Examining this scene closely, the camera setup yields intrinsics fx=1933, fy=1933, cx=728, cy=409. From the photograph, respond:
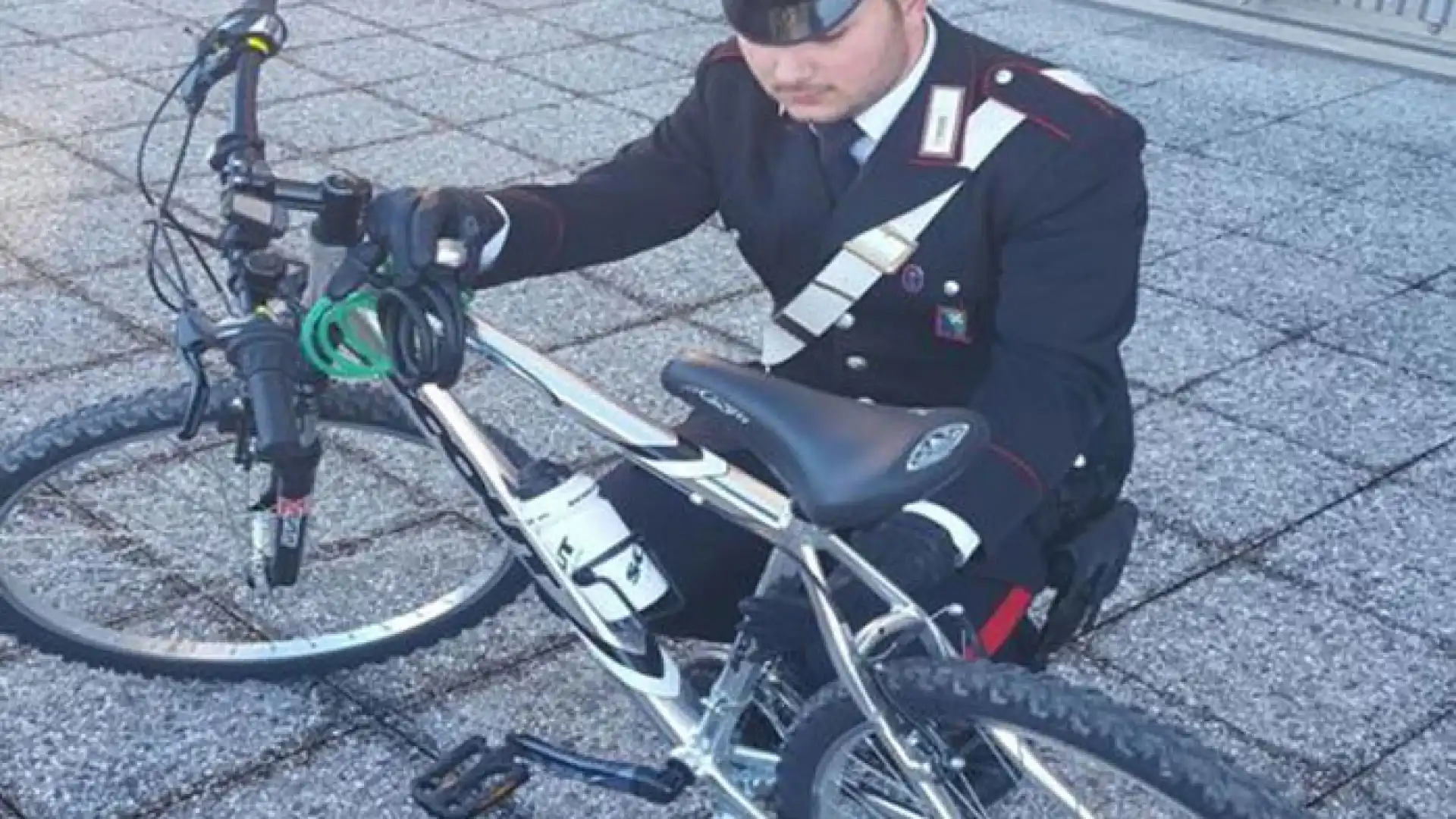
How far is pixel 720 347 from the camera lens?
530cm

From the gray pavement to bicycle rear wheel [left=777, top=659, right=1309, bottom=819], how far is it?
29.2 inches

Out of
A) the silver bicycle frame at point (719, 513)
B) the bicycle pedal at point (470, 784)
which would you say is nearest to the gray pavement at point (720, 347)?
the bicycle pedal at point (470, 784)

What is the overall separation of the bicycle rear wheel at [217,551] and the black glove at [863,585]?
75 centimetres

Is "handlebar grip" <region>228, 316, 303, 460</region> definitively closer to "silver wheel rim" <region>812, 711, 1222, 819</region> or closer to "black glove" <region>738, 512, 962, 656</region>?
"black glove" <region>738, 512, 962, 656</region>

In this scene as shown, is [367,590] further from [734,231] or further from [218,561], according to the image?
[734,231]

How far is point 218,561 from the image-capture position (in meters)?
4.12

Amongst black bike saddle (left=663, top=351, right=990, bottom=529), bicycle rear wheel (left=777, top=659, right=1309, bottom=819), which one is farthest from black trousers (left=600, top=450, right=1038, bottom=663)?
black bike saddle (left=663, top=351, right=990, bottom=529)

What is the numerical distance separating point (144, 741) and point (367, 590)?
626 mm

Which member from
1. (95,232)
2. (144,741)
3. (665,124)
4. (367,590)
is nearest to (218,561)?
(367,590)

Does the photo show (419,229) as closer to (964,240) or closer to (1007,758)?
Answer: (964,240)

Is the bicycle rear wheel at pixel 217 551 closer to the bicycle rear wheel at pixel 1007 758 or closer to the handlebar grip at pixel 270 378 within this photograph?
the handlebar grip at pixel 270 378

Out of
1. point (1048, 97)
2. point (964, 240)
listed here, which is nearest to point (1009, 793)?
point (964, 240)

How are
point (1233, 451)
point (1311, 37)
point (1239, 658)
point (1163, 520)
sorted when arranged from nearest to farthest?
1. point (1239, 658)
2. point (1163, 520)
3. point (1233, 451)
4. point (1311, 37)

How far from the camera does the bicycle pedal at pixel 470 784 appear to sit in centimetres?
315
